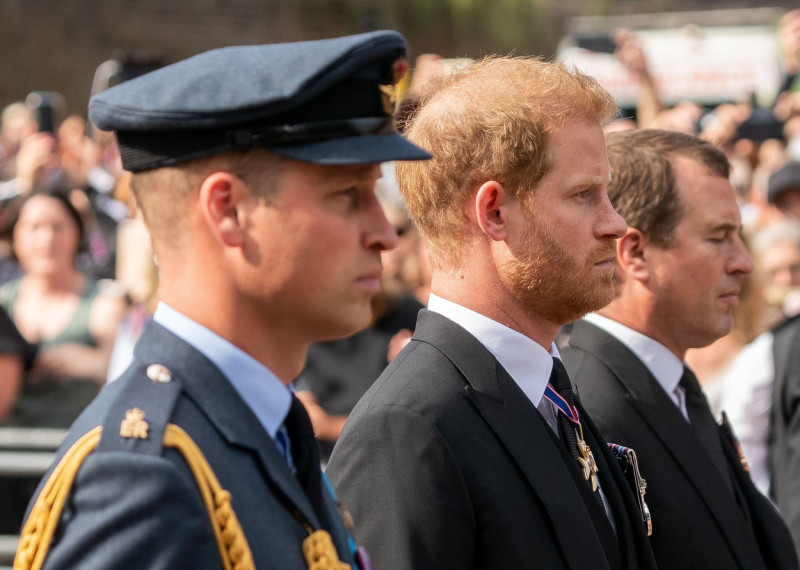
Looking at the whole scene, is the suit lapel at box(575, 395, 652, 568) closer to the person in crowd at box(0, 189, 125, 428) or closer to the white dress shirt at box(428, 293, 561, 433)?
the white dress shirt at box(428, 293, 561, 433)

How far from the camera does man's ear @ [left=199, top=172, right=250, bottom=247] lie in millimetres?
1678

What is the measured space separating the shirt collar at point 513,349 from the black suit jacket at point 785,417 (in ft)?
6.51

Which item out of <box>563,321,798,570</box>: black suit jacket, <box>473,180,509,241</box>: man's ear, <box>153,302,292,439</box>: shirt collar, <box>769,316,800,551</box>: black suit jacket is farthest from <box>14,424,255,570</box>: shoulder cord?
<box>769,316,800,551</box>: black suit jacket

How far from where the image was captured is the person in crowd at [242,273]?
1605 millimetres

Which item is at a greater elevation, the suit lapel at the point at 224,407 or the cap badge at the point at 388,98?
the cap badge at the point at 388,98

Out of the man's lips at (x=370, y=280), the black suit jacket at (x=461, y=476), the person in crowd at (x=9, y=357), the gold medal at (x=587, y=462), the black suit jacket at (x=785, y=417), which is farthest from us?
the person in crowd at (x=9, y=357)

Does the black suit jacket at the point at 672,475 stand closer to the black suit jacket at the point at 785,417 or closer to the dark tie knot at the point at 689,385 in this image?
the dark tie knot at the point at 689,385

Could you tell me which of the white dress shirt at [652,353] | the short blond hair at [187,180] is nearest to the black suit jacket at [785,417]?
the white dress shirt at [652,353]

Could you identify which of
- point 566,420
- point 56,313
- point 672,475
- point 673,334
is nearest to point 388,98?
point 566,420

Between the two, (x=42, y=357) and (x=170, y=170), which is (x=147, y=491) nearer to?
(x=170, y=170)

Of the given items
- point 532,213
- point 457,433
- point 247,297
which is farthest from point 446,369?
point 247,297

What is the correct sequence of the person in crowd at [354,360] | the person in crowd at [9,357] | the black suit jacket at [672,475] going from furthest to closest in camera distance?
the person in crowd at [354,360] < the person in crowd at [9,357] < the black suit jacket at [672,475]

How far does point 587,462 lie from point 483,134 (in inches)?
28.9

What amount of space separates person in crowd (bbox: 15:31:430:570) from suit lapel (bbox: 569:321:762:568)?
4.54 ft
